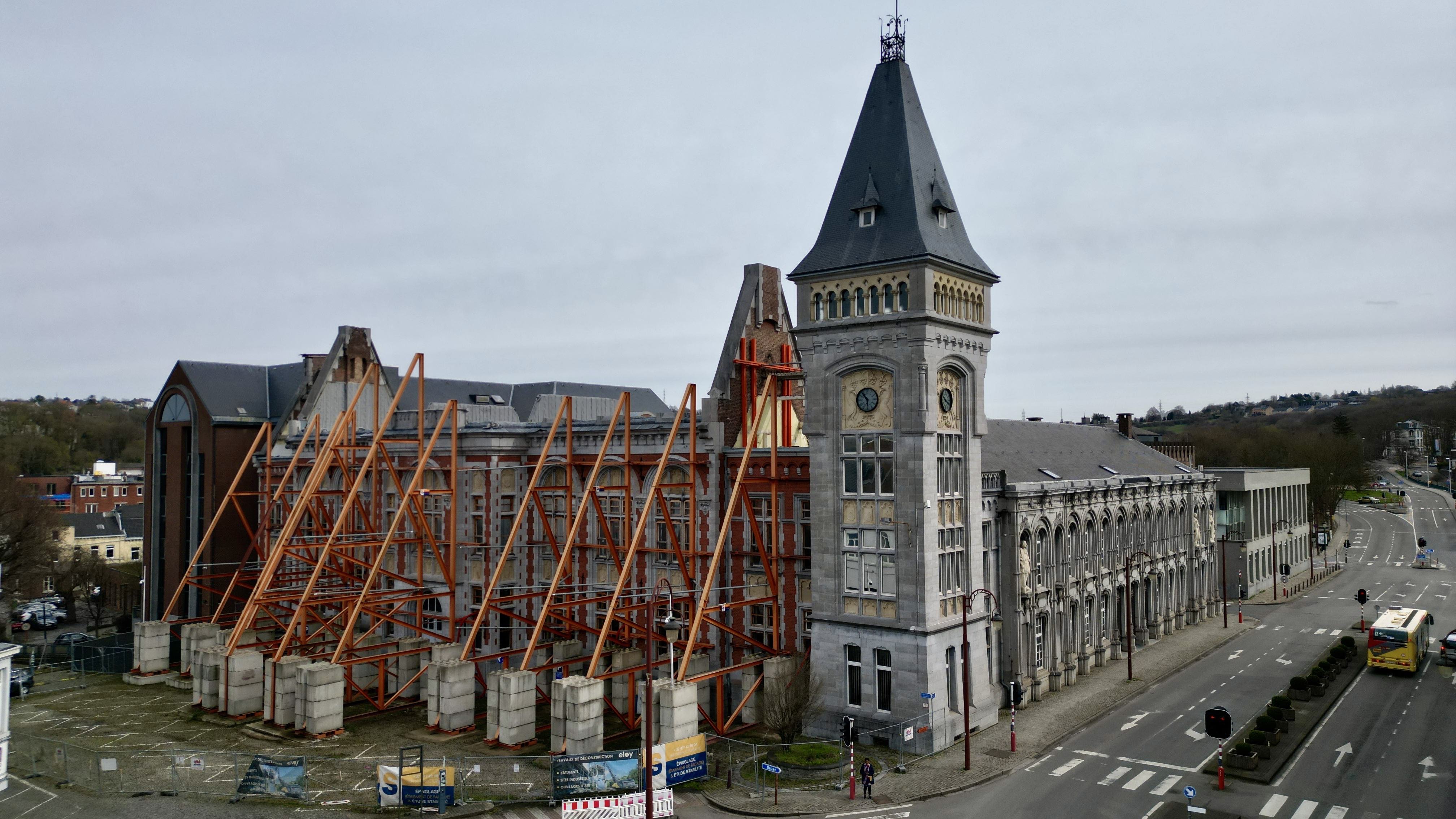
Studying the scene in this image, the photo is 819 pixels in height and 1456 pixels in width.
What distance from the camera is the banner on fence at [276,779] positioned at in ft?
94.6

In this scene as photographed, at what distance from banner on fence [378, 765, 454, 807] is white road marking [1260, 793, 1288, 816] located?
2369cm

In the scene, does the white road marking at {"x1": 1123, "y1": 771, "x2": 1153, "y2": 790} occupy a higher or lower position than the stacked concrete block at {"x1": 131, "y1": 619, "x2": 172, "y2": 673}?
lower

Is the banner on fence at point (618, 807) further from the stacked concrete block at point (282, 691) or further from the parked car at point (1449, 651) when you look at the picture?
the parked car at point (1449, 651)

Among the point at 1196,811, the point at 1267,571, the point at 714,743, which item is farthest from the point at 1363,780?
the point at 1267,571

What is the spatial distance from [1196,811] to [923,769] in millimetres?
8169

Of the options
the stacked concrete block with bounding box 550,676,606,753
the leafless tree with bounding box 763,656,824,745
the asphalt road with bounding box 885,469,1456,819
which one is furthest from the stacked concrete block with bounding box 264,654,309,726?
the asphalt road with bounding box 885,469,1456,819

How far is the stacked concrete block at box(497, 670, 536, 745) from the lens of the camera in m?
33.1

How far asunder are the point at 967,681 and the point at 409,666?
2537 centimetres

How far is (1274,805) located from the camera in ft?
91.7

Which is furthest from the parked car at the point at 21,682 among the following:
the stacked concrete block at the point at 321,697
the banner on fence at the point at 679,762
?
the banner on fence at the point at 679,762

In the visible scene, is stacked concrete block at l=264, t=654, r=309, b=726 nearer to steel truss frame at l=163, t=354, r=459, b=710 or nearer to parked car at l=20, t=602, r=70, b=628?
steel truss frame at l=163, t=354, r=459, b=710

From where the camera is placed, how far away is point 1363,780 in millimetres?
29969

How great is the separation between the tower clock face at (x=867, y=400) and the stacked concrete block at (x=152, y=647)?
38.0 m

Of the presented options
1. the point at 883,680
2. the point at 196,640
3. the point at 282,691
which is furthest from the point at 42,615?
the point at 883,680
